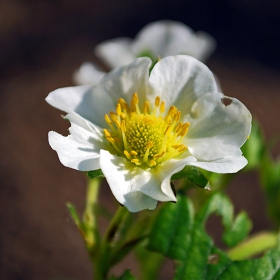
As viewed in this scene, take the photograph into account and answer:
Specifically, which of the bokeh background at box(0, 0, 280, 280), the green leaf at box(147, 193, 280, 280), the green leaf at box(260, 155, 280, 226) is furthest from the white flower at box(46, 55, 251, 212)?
the bokeh background at box(0, 0, 280, 280)

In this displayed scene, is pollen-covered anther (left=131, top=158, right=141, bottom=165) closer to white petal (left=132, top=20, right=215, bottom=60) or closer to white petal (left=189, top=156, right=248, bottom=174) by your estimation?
white petal (left=189, top=156, right=248, bottom=174)

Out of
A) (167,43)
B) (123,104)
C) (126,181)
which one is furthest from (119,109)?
(167,43)

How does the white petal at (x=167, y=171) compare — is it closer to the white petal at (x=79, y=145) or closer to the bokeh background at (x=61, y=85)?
the white petal at (x=79, y=145)

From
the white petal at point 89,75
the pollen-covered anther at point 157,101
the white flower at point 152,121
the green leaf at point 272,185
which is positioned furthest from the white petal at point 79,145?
the green leaf at point 272,185

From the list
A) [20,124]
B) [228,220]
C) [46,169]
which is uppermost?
[228,220]

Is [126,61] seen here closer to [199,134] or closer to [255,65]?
[199,134]

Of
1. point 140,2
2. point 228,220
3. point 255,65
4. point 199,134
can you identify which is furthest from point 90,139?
point 140,2

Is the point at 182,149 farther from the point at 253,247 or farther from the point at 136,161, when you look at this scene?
the point at 253,247

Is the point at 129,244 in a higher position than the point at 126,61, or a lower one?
lower
